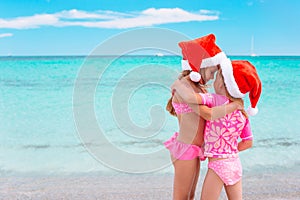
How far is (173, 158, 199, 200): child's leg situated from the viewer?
2.76 meters

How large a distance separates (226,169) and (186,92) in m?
0.56

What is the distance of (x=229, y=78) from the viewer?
8.33 feet

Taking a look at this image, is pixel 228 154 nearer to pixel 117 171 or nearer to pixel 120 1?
pixel 117 171

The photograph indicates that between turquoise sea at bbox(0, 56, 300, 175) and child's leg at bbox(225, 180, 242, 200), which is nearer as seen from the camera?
child's leg at bbox(225, 180, 242, 200)

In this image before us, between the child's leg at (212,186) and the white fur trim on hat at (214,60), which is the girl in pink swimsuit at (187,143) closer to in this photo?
the white fur trim on hat at (214,60)

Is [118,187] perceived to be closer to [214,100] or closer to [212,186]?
[212,186]

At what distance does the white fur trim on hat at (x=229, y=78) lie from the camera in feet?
8.32

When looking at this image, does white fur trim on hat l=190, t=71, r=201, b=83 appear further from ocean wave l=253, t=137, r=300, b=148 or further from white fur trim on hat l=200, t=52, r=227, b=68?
ocean wave l=253, t=137, r=300, b=148

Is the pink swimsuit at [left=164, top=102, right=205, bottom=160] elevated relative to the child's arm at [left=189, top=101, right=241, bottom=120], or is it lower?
lower

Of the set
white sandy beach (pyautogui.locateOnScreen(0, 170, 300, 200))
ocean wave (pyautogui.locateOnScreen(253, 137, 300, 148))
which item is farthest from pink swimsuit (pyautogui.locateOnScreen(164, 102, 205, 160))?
ocean wave (pyautogui.locateOnScreen(253, 137, 300, 148))

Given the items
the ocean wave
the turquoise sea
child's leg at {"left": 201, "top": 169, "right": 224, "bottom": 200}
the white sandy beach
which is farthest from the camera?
the ocean wave

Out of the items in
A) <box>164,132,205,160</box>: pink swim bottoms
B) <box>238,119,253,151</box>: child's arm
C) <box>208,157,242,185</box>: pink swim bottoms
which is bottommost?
<box>208,157,242,185</box>: pink swim bottoms

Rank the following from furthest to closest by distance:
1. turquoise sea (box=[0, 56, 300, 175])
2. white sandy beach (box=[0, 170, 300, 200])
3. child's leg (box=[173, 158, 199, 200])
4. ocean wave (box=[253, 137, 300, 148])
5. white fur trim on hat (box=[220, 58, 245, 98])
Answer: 1. ocean wave (box=[253, 137, 300, 148])
2. turquoise sea (box=[0, 56, 300, 175])
3. white sandy beach (box=[0, 170, 300, 200])
4. child's leg (box=[173, 158, 199, 200])
5. white fur trim on hat (box=[220, 58, 245, 98])

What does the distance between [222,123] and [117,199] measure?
6.13 feet
